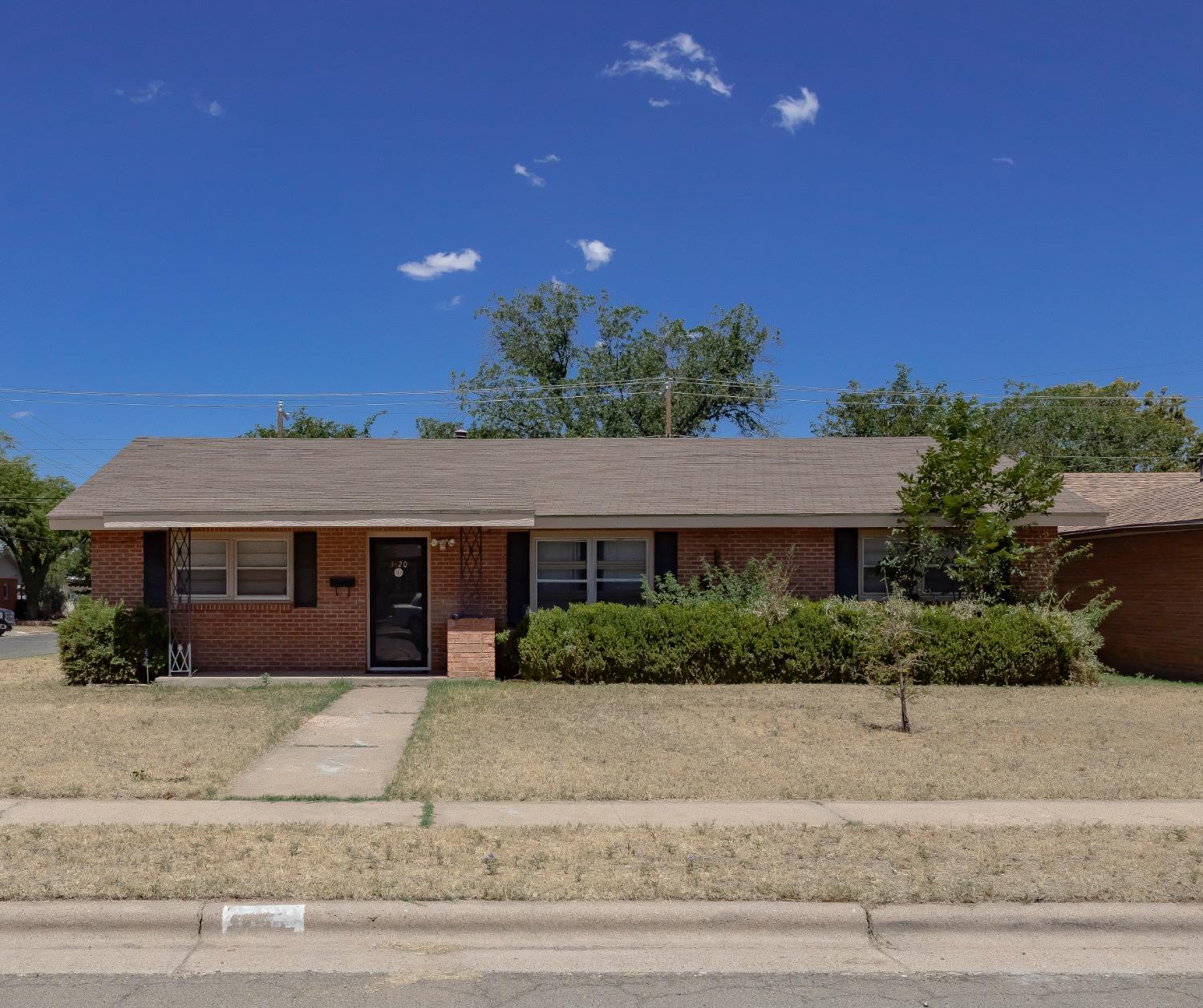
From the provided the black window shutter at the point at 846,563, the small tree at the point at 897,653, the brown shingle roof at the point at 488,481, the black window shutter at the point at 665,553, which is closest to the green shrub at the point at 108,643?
the brown shingle roof at the point at 488,481

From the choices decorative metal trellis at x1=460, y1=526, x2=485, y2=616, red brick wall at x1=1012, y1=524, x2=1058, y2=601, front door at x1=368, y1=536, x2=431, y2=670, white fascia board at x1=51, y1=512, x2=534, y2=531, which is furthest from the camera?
red brick wall at x1=1012, y1=524, x2=1058, y2=601

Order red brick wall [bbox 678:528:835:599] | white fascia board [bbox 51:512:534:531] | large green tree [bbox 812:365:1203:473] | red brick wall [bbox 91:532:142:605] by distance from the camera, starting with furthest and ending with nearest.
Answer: large green tree [bbox 812:365:1203:473] → red brick wall [bbox 678:528:835:599] → red brick wall [bbox 91:532:142:605] → white fascia board [bbox 51:512:534:531]

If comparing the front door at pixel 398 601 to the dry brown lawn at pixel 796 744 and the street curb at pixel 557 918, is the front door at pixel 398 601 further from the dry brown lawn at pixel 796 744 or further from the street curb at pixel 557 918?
the street curb at pixel 557 918

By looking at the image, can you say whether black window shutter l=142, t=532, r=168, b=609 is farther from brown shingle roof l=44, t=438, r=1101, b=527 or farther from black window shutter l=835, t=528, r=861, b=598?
black window shutter l=835, t=528, r=861, b=598

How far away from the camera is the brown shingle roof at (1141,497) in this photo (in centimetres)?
1656

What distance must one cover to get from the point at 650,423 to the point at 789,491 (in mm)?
21221

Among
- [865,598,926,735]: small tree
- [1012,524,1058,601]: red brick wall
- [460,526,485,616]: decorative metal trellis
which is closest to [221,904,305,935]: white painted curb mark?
[865,598,926,735]: small tree

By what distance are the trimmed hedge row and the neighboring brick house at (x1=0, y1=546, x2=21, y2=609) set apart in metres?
44.4

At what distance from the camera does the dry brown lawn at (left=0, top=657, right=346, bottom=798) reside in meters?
8.25

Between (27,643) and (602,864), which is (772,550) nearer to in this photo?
(602,864)

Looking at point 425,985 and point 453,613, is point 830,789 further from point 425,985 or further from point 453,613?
point 453,613

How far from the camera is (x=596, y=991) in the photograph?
486cm

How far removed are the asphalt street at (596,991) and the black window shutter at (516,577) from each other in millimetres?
11187

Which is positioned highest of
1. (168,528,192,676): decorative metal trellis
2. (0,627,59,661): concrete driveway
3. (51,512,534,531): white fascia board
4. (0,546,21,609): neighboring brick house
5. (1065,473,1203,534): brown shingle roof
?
(1065,473,1203,534): brown shingle roof
